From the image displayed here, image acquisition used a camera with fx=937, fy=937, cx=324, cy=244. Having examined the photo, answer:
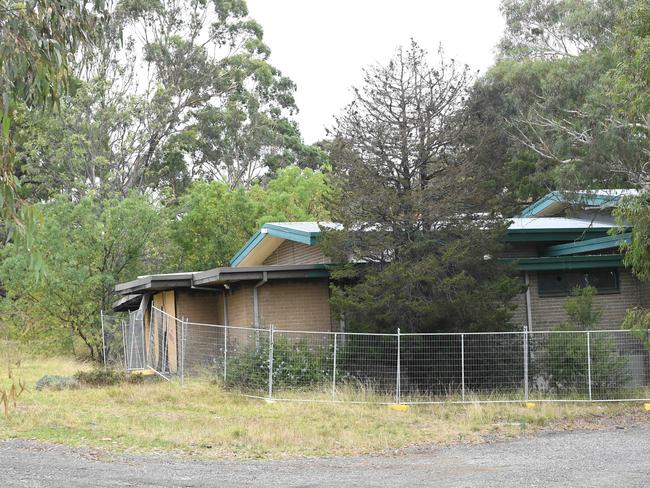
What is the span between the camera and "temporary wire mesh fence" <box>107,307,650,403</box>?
17172 millimetres

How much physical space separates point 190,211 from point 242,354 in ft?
60.9

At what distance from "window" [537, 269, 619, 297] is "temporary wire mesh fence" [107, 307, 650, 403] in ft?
9.08

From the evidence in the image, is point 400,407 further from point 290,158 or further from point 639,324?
point 290,158

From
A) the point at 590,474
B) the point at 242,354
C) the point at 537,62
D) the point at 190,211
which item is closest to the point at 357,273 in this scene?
the point at 242,354

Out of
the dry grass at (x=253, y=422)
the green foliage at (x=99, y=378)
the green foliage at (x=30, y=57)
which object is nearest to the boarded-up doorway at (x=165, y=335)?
the green foliage at (x=99, y=378)

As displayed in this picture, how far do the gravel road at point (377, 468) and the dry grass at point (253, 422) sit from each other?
2.23 feet

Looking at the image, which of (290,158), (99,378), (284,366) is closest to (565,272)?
(284,366)

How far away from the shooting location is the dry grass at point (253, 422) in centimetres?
1317

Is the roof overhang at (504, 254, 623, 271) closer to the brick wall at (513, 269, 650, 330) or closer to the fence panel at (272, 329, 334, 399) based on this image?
the brick wall at (513, 269, 650, 330)

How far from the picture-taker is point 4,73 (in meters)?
7.57

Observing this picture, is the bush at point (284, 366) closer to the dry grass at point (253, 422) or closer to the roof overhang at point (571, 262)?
the dry grass at point (253, 422)

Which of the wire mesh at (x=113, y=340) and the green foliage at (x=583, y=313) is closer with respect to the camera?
the green foliage at (x=583, y=313)

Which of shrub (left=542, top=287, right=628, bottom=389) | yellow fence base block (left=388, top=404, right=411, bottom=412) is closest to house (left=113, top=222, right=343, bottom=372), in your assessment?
yellow fence base block (left=388, top=404, right=411, bottom=412)

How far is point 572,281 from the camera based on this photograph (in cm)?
2088
